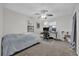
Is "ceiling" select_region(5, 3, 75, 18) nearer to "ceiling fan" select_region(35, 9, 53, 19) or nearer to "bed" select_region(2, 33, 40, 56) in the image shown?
"ceiling fan" select_region(35, 9, 53, 19)

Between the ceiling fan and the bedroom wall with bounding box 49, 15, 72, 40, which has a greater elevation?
the ceiling fan

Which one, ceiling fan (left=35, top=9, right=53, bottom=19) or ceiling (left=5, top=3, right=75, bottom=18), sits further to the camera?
ceiling fan (left=35, top=9, right=53, bottom=19)

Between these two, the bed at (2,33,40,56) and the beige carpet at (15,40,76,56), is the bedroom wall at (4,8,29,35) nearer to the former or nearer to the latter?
the bed at (2,33,40,56)

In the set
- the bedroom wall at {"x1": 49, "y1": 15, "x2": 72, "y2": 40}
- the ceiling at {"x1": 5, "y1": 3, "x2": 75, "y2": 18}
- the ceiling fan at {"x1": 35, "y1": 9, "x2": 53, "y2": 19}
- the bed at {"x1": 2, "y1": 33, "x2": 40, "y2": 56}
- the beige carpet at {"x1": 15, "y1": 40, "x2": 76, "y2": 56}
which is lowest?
the beige carpet at {"x1": 15, "y1": 40, "x2": 76, "y2": 56}

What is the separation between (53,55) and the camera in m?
2.08

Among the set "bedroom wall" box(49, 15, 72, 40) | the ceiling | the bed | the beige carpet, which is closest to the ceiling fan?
the ceiling

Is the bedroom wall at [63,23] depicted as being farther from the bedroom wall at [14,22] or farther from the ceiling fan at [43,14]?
the bedroom wall at [14,22]

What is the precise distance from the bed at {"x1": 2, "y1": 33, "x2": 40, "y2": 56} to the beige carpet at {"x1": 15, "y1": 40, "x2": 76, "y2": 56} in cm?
16

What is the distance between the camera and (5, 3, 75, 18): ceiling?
2.00 m

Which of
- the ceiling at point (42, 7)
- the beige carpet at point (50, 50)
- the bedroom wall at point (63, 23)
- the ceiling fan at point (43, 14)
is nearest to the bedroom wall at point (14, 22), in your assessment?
the ceiling at point (42, 7)

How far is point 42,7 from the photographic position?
2.06 m

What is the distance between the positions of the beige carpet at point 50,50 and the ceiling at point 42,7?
779 millimetres

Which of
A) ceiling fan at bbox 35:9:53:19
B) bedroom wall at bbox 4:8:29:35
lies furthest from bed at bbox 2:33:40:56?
ceiling fan at bbox 35:9:53:19

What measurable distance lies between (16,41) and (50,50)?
2.85ft
